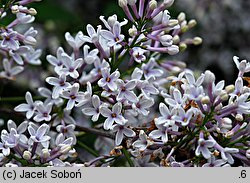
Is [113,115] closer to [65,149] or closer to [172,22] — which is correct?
[65,149]

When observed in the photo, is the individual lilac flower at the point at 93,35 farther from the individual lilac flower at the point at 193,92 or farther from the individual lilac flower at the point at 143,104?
the individual lilac flower at the point at 193,92

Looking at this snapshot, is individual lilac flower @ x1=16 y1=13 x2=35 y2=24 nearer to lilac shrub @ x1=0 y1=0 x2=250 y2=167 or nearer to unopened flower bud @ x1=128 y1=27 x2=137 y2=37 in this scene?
lilac shrub @ x1=0 y1=0 x2=250 y2=167

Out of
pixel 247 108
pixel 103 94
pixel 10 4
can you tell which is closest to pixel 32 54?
pixel 10 4

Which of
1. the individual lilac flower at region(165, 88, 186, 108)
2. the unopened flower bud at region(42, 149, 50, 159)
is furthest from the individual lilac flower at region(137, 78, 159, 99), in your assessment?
the unopened flower bud at region(42, 149, 50, 159)

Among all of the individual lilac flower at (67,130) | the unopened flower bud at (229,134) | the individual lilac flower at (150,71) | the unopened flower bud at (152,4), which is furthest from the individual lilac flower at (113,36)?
the unopened flower bud at (229,134)
